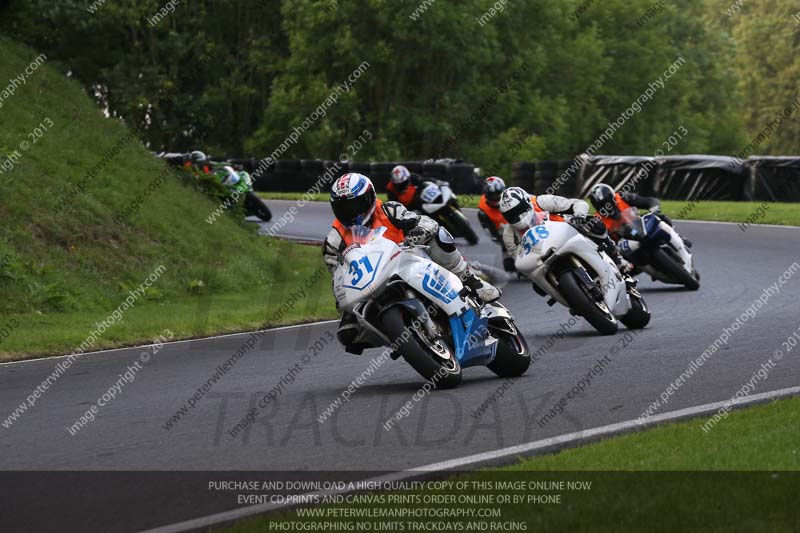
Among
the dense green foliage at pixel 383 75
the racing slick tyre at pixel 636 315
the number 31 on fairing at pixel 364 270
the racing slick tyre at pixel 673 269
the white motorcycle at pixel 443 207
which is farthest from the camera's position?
the dense green foliage at pixel 383 75

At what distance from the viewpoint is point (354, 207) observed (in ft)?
29.1

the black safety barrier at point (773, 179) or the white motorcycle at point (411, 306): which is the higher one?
the white motorcycle at point (411, 306)

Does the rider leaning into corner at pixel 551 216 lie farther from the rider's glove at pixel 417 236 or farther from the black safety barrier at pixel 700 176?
the black safety barrier at pixel 700 176

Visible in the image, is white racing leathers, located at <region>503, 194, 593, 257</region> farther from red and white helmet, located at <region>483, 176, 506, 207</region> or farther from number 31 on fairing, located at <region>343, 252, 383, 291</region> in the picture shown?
red and white helmet, located at <region>483, 176, 506, 207</region>


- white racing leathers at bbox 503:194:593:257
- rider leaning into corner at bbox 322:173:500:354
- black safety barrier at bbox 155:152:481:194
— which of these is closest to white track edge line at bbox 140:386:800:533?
rider leaning into corner at bbox 322:173:500:354

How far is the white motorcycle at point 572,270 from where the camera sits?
460 inches

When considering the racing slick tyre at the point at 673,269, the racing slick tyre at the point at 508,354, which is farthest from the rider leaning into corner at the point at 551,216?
the racing slick tyre at the point at 673,269

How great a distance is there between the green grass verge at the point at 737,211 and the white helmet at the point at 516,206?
1453 centimetres

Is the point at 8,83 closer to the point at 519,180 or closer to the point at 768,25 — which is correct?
the point at 519,180

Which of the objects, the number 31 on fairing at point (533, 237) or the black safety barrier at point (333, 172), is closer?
the number 31 on fairing at point (533, 237)

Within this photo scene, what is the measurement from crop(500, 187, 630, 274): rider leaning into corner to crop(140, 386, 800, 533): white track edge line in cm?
372

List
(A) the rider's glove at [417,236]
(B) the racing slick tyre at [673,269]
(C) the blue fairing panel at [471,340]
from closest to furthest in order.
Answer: (A) the rider's glove at [417,236] → (C) the blue fairing panel at [471,340] → (B) the racing slick tyre at [673,269]

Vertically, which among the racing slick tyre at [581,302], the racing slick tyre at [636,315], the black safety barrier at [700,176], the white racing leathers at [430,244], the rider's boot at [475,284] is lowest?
the black safety barrier at [700,176]

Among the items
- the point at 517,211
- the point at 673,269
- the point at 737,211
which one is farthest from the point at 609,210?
the point at 737,211
